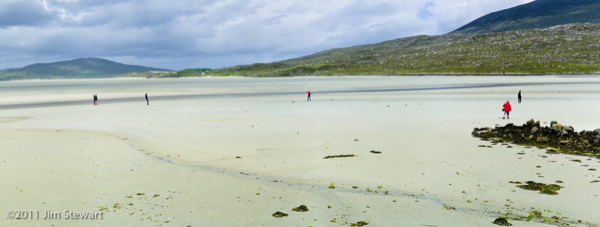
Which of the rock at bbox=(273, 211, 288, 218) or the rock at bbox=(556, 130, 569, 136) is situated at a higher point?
the rock at bbox=(556, 130, 569, 136)

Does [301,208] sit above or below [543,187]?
above

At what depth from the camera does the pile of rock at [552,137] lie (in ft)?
55.7

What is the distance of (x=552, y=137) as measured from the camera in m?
18.7

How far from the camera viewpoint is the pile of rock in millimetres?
16969

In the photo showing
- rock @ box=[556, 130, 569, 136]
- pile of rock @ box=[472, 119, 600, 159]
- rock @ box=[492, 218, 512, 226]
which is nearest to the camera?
rock @ box=[492, 218, 512, 226]

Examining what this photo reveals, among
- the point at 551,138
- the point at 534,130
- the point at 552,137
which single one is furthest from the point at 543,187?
the point at 534,130

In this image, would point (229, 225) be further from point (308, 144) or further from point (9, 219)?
point (308, 144)

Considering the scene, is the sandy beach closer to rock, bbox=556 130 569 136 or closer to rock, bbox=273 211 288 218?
rock, bbox=273 211 288 218

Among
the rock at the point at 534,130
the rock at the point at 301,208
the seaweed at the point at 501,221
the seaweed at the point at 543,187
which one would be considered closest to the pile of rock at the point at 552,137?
the rock at the point at 534,130

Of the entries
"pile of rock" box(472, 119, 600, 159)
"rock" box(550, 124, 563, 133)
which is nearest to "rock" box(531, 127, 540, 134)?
"pile of rock" box(472, 119, 600, 159)

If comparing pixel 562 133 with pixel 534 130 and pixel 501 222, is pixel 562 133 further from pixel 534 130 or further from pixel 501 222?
pixel 501 222

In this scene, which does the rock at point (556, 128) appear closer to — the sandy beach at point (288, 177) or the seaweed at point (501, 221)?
the sandy beach at point (288, 177)

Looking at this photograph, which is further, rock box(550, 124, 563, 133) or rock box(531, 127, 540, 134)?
rock box(531, 127, 540, 134)

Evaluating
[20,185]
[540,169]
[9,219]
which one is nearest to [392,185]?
[540,169]
